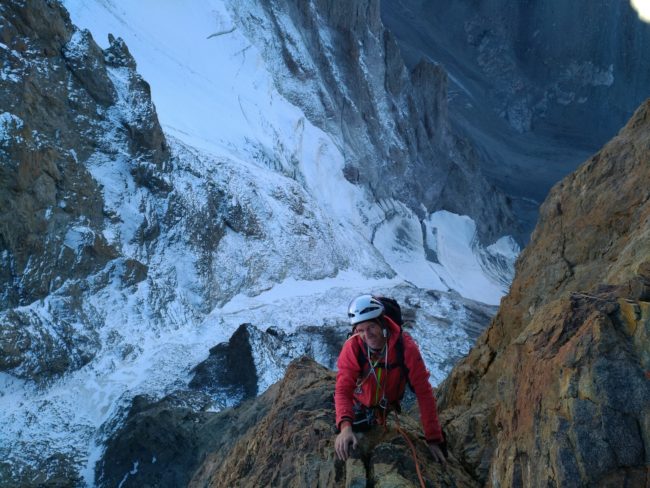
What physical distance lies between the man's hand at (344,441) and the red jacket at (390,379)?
0.08 m

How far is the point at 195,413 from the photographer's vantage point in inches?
561

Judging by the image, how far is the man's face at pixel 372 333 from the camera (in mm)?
4957

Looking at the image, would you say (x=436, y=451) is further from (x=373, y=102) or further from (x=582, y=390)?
(x=373, y=102)

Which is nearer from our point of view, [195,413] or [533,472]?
[533,472]

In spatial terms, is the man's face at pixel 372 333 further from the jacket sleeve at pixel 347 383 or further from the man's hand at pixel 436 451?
the man's hand at pixel 436 451

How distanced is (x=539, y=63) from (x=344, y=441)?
90.1 m

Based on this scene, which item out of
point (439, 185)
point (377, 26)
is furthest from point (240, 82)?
point (439, 185)

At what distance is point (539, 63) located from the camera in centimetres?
8531

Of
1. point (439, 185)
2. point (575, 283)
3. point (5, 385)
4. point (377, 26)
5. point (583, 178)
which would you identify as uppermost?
point (377, 26)

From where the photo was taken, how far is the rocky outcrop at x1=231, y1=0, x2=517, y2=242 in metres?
37.2

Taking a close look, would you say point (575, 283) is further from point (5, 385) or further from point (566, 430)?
point (5, 385)

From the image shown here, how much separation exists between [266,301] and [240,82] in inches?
573

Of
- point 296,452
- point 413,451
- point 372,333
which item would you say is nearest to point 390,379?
point 372,333

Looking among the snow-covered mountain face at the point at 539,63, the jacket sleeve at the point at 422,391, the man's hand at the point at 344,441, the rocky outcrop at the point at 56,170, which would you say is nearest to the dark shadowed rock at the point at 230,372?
the rocky outcrop at the point at 56,170
